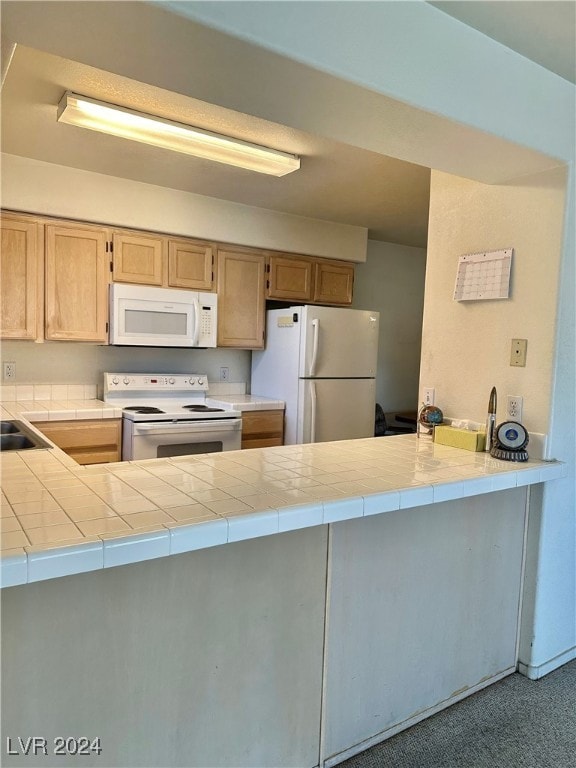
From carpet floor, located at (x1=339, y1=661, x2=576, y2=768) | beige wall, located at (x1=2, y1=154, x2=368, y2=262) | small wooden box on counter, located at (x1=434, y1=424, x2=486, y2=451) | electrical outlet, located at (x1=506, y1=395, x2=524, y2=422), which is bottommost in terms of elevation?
carpet floor, located at (x1=339, y1=661, x2=576, y2=768)

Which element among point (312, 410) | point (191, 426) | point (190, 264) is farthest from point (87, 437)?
point (312, 410)

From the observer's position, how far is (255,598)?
1.44m

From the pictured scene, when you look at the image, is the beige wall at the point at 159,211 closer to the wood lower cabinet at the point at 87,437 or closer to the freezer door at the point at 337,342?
the freezer door at the point at 337,342

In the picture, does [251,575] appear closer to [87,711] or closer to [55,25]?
[87,711]

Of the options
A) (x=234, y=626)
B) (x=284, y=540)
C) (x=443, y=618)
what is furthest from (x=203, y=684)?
(x=443, y=618)

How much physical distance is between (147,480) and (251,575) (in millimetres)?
396

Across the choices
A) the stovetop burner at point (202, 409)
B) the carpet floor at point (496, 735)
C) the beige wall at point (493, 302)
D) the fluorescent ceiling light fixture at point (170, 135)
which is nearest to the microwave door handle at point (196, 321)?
the stovetop burner at point (202, 409)

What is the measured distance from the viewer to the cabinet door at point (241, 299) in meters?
3.76

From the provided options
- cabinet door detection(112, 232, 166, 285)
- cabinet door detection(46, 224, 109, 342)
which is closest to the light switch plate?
cabinet door detection(112, 232, 166, 285)

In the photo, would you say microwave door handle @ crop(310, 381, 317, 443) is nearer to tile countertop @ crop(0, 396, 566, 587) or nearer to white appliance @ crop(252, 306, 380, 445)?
white appliance @ crop(252, 306, 380, 445)

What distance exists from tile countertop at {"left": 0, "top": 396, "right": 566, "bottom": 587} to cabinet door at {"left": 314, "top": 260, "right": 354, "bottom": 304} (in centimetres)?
229

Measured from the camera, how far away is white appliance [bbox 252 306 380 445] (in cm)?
364

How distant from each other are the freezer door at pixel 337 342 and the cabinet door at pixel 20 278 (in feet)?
5.60

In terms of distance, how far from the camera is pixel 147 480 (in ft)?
4.82
